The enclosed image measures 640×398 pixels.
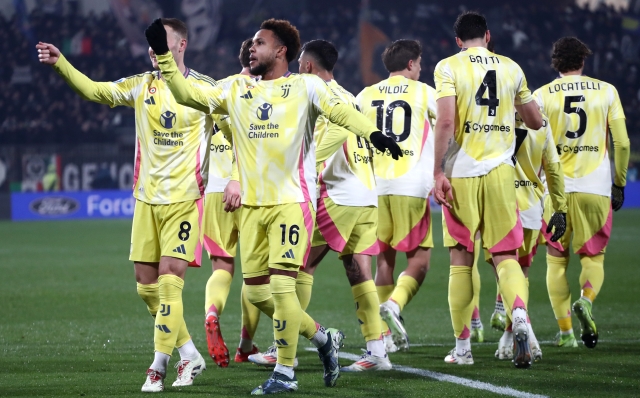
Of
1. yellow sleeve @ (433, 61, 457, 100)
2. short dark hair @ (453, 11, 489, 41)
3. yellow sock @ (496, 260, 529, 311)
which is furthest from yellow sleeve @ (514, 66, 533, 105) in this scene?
yellow sock @ (496, 260, 529, 311)

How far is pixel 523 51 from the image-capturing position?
105 ft

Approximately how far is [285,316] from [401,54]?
300 cm

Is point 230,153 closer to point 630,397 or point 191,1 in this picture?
point 630,397

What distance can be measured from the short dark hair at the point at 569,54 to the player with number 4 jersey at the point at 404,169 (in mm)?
1085

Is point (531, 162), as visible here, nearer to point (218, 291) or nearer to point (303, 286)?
point (303, 286)

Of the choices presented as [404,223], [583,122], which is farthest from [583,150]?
[404,223]

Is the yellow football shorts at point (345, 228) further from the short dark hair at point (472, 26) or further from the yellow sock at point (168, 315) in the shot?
the short dark hair at point (472, 26)

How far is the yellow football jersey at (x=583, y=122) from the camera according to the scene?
7.37 m

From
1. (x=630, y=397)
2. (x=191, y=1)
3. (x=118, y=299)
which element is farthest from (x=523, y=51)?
(x=630, y=397)

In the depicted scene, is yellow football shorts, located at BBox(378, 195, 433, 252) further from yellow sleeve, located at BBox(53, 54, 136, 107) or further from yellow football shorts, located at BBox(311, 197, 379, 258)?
yellow sleeve, located at BBox(53, 54, 136, 107)

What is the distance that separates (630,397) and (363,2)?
96.7 feet

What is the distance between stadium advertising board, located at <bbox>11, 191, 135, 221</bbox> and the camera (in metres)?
25.2

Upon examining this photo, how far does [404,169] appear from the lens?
731 centimetres

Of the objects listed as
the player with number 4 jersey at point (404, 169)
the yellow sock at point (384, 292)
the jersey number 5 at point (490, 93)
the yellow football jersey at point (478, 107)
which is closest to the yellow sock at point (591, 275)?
the player with number 4 jersey at point (404, 169)
